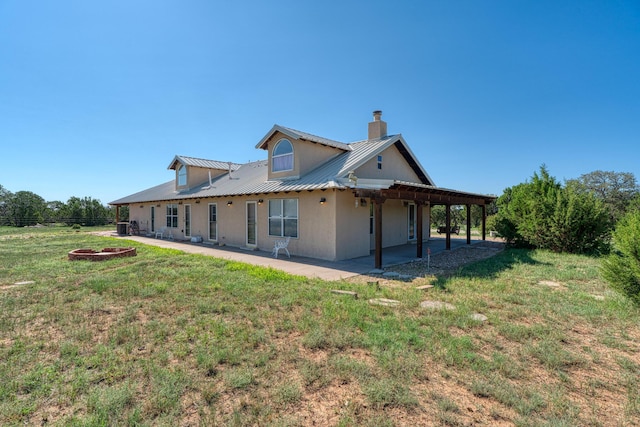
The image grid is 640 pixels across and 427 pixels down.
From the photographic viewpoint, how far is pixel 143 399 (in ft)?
8.64

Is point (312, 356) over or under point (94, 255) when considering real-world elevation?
under

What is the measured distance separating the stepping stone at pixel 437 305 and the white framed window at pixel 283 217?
6.65 m

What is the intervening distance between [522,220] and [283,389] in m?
14.2

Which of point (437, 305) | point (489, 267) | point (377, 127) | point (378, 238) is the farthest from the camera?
point (377, 127)

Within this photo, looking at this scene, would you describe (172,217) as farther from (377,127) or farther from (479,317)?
(479,317)

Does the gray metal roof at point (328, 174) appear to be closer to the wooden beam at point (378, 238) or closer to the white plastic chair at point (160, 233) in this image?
the wooden beam at point (378, 238)

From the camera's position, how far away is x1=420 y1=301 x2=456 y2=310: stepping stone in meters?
5.09

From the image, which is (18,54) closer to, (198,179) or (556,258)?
(198,179)

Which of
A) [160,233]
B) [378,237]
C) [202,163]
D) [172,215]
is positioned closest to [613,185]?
[378,237]

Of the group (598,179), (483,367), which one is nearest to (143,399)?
(483,367)

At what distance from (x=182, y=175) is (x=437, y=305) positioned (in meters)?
18.1

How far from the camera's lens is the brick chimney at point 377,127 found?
14156 mm

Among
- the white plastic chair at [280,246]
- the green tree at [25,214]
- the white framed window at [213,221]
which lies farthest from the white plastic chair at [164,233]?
the green tree at [25,214]

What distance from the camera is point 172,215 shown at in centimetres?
1870
